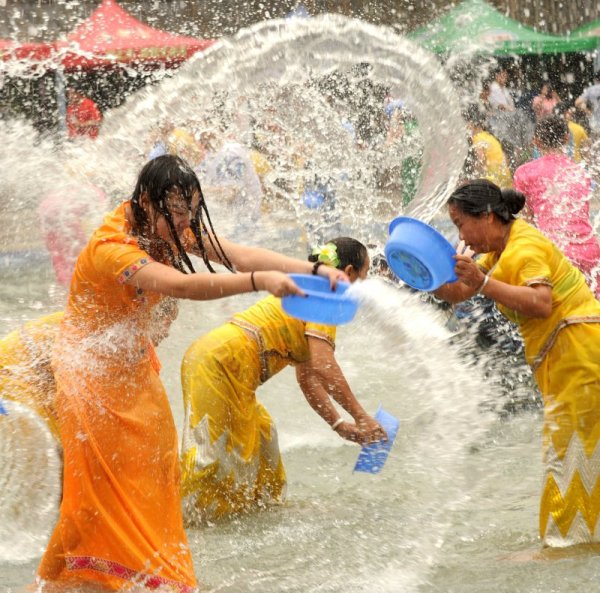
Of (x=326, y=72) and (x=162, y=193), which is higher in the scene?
(x=326, y=72)

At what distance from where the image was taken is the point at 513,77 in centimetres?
1869

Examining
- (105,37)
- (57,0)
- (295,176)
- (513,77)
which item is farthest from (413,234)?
(57,0)

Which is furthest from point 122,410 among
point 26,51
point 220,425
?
point 26,51

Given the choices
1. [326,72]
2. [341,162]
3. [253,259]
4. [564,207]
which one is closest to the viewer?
[253,259]

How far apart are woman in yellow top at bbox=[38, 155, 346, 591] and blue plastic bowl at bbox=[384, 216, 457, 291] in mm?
593

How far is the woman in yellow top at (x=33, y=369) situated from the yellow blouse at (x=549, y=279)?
5.72 feet

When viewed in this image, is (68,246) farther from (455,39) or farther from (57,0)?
(57,0)

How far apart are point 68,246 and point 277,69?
1.96m

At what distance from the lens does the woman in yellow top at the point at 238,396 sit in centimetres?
485

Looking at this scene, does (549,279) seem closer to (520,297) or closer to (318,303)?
(520,297)

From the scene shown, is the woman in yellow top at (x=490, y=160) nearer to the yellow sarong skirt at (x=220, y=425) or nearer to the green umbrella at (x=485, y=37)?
the yellow sarong skirt at (x=220, y=425)

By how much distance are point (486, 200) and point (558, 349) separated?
0.65 m

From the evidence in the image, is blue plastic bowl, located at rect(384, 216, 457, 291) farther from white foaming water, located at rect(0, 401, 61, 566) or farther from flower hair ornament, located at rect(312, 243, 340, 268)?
white foaming water, located at rect(0, 401, 61, 566)

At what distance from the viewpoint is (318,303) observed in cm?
318
